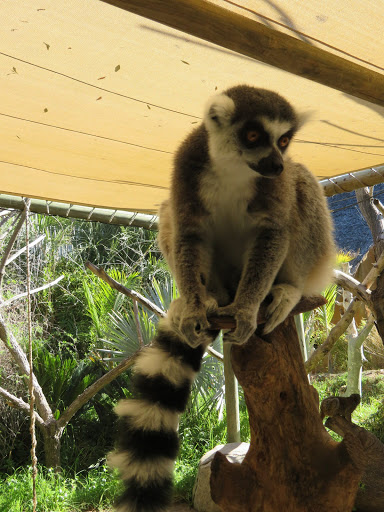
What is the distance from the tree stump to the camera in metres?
2.20

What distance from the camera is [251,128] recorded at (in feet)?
7.45

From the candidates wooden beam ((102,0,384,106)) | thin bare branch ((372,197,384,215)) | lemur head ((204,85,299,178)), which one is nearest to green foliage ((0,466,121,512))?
thin bare branch ((372,197,384,215))

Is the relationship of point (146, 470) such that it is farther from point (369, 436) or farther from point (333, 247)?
point (333, 247)

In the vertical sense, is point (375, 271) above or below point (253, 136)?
below

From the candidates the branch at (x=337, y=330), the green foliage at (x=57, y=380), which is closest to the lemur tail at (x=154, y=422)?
the branch at (x=337, y=330)

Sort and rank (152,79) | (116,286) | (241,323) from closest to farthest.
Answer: (241,323) → (152,79) → (116,286)

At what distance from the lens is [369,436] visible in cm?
237

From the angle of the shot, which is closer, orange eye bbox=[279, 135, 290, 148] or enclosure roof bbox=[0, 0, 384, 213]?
enclosure roof bbox=[0, 0, 384, 213]

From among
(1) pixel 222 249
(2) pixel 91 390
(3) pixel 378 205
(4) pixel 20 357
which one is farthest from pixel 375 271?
(4) pixel 20 357

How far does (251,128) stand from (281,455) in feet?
4.46

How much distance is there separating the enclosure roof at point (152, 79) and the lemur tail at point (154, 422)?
1175 mm

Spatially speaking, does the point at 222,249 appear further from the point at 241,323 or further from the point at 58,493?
the point at 58,493

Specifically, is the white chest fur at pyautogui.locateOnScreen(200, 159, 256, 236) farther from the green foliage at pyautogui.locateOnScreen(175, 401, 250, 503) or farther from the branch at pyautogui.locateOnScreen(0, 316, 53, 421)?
the green foliage at pyautogui.locateOnScreen(175, 401, 250, 503)

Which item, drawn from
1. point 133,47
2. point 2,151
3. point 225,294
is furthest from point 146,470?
point 2,151
